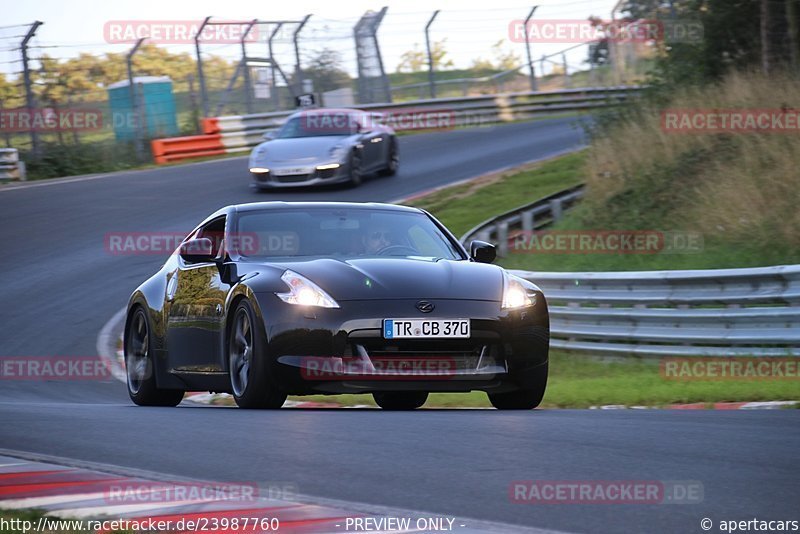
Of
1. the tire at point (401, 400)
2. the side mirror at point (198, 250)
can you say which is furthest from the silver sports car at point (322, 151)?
the side mirror at point (198, 250)

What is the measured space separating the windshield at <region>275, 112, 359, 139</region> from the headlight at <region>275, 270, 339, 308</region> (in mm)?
15691

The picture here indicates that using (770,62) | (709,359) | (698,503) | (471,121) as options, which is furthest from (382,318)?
(471,121)

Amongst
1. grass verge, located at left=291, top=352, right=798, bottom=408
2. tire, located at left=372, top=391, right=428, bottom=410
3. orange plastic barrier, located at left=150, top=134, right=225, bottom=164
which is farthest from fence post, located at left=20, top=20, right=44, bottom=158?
tire, located at left=372, top=391, right=428, bottom=410

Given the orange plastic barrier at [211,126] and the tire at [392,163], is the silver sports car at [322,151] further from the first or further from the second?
the orange plastic barrier at [211,126]

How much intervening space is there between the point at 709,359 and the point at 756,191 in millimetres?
3693

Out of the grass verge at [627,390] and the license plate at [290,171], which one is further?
the license plate at [290,171]

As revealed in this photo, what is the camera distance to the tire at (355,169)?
22.8 metres

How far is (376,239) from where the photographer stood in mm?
8633

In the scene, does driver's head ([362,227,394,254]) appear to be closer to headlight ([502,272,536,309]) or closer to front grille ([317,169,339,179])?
headlight ([502,272,536,309])

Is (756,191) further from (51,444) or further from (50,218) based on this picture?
(50,218)

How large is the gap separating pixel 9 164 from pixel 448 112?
13048mm

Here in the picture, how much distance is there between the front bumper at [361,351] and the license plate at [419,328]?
0.10 ft

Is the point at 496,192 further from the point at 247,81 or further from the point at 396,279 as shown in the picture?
the point at 396,279

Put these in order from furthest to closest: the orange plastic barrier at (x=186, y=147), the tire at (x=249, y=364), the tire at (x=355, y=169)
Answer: the orange plastic barrier at (x=186, y=147) < the tire at (x=355, y=169) < the tire at (x=249, y=364)
